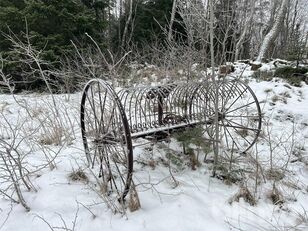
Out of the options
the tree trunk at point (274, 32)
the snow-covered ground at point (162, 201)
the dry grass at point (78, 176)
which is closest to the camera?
the snow-covered ground at point (162, 201)

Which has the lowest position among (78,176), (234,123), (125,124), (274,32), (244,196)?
(244,196)

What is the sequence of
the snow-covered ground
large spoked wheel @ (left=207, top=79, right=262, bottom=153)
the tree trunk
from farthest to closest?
1. the tree trunk
2. large spoked wheel @ (left=207, top=79, right=262, bottom=153)
3. the snow-covered ground

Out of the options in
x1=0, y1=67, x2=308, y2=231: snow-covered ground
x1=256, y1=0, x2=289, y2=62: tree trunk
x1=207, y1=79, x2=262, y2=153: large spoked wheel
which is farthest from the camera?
x1=256, y1=0, x2=289, y2=62: tree trunk

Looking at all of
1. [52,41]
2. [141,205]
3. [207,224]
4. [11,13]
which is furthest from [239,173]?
[11,13]

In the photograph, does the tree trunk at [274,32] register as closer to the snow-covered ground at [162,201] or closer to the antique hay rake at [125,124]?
the antique hay rake at [125,124]

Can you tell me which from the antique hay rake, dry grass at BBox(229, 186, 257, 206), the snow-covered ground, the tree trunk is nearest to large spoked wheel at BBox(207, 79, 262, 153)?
the antique hay rake

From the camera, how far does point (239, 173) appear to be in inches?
142

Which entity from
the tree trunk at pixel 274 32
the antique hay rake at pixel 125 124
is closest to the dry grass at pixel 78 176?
the antique hay rake at pixel 125 124

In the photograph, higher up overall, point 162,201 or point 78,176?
point 78,176

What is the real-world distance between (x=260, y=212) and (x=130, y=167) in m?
1.42

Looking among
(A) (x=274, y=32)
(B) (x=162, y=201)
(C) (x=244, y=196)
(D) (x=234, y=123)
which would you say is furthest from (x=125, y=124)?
(A) (x=274, y=32)

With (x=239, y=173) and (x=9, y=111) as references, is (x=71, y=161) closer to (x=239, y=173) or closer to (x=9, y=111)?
(x=239, y=173)

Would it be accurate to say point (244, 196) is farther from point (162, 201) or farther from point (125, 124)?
point (125, 124)

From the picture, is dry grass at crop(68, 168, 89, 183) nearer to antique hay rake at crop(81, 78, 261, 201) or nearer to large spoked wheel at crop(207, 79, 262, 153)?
antique hay rake at crop(81, 78, 261, 201)
